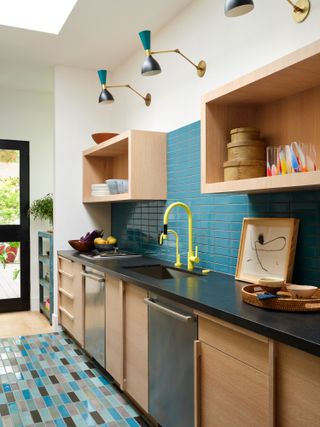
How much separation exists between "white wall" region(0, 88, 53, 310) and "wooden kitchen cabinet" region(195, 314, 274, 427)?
409 cm

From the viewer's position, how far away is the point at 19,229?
5500mm

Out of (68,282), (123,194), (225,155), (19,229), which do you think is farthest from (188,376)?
(19,229)

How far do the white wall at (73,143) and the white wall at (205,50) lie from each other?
489mm

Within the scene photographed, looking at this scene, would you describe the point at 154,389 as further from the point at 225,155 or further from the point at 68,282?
the point at 68,282

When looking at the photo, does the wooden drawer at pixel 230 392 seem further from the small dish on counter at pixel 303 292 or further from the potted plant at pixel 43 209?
the potted plant at pixel 43 209

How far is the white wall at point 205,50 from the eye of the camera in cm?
234

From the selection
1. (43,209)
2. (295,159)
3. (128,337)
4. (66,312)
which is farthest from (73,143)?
(295,159)

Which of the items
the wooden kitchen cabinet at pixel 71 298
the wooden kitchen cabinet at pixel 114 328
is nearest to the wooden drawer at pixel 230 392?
the wooden kitchen cabinet at pixel 114 328

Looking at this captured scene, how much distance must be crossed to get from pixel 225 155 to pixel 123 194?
1327 mm

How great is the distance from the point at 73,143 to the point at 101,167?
0.39 m

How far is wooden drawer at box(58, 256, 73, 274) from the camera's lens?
13.3 feet

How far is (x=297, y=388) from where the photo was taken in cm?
140

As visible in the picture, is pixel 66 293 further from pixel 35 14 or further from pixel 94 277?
pixel 35 14

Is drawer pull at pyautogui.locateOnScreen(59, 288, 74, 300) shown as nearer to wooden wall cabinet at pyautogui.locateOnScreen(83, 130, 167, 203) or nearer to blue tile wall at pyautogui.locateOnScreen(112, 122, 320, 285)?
blue tile wall at pyautogui.locateOnScreen(112, 122, 320, 285)
